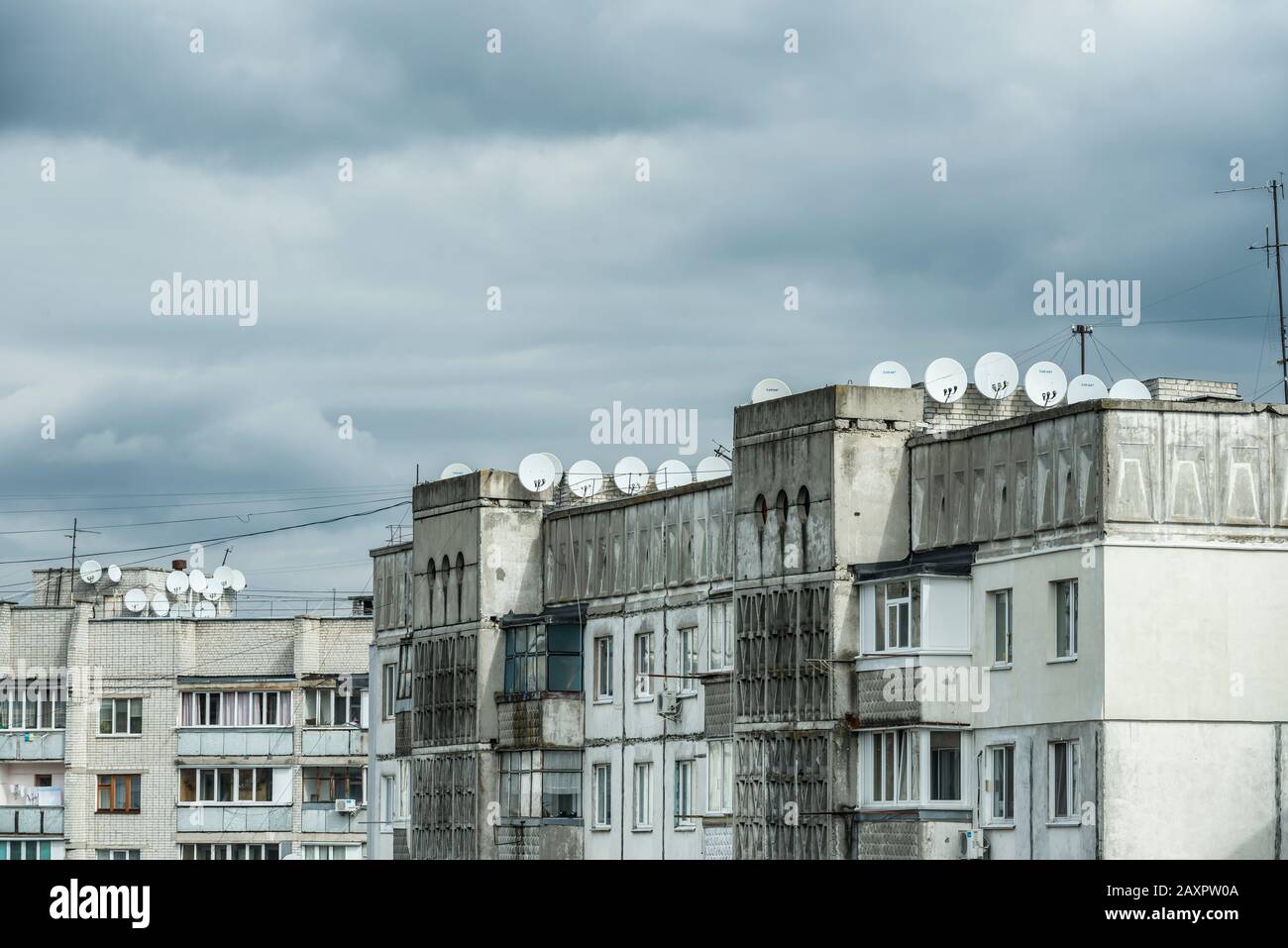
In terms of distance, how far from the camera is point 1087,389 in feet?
164

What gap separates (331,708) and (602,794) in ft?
103

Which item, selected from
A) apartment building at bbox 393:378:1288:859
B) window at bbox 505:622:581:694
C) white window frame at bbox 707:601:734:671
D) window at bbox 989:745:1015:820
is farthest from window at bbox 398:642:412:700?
window at bbox 989:745:1015:820

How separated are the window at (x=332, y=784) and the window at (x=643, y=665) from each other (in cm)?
3210

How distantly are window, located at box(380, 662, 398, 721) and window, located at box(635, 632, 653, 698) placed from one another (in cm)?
1347

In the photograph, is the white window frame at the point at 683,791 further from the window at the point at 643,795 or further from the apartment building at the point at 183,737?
the apartment building at the point at 183,737

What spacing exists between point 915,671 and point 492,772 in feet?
59.0

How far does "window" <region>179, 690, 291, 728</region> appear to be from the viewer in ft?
299

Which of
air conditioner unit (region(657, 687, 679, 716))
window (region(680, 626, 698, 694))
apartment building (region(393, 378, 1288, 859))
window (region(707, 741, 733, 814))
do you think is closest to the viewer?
apartment building (region(393, 378, 1288, 859))

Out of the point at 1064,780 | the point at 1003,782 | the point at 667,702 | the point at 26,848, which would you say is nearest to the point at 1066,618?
the point at 1064,780

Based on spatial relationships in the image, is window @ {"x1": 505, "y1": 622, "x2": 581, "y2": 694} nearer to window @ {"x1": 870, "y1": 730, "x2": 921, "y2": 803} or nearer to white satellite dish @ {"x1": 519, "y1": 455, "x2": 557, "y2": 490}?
white satellite dish @ {"x1": 519, "y1": 455, "x2": 557, "y2": 490}

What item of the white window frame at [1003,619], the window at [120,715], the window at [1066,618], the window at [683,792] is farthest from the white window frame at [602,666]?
the window at [120,715]

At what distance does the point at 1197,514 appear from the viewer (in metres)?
45.7

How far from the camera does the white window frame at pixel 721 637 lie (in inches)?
2190
